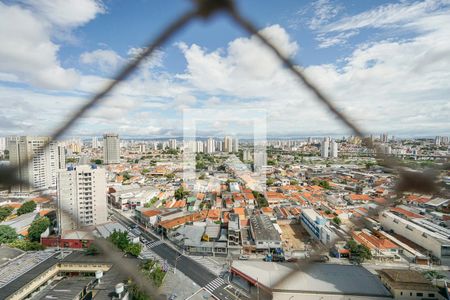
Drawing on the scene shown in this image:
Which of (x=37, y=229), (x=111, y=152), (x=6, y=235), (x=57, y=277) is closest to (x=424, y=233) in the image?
(x=57, y=277)

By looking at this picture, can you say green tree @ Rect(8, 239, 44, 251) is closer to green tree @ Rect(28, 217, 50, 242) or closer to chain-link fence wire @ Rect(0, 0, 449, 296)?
green tree @ Rect(28, 217, 50, 242)

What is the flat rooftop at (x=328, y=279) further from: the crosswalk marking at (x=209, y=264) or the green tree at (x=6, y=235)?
the green tree at (x=6, y=235)

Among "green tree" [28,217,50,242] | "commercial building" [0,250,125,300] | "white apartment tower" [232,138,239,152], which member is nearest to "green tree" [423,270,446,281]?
"commercial building" [0,250,125,300]

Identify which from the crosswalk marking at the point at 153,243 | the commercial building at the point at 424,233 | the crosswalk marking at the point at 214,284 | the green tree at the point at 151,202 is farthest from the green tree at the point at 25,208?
the commercial building at the point at 424,233

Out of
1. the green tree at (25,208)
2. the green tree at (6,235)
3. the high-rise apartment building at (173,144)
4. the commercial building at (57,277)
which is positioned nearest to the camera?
the commercial building at (57,277)

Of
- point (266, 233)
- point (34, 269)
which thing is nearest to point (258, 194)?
point (266, 233)

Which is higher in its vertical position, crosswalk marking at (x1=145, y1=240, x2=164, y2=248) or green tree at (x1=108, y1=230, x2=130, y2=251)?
green tree at (x1=108, y1=230, x2=130, y2=251)
